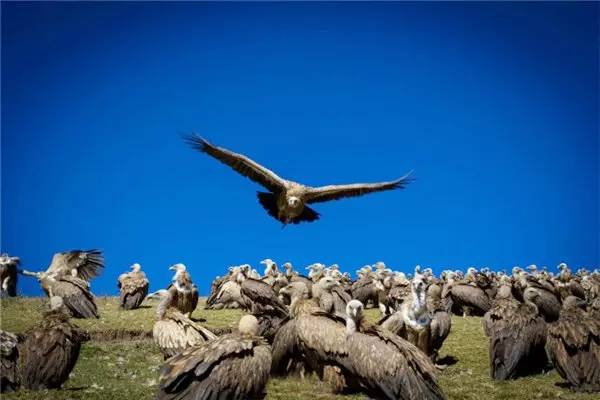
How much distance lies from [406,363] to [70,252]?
15.1 m

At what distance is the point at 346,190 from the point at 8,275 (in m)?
12.2

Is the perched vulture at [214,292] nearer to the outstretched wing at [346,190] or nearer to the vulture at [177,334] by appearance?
Answer: the outstretched wing at [346,190]

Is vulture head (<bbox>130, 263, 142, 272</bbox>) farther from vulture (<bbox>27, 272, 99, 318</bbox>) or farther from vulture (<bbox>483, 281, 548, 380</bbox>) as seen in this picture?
vulture (<bbox>483, 281, 548, 380</bbox>)

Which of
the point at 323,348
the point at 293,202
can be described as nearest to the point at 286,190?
the point at 293,202

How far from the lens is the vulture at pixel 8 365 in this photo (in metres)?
8.40

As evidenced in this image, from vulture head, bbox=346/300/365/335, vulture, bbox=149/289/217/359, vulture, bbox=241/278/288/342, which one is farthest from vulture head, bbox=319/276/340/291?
vulture head, bbox=346/300/365/335

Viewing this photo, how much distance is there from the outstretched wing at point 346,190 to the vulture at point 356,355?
11158 mm

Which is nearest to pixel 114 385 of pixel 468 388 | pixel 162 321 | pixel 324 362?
pixel 162 321

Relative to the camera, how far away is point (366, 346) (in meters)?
8.27

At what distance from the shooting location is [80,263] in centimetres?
2069

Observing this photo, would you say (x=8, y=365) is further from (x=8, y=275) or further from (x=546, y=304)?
(x=8, y=275)

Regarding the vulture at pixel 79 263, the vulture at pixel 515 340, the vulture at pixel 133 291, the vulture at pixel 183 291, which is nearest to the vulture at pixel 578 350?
the vulture at pixel 515 340

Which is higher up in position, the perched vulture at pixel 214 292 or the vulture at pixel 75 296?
the perched vulture at pixel 214 292

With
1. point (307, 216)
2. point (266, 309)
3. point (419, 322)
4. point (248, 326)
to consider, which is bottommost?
point (248, 326)
